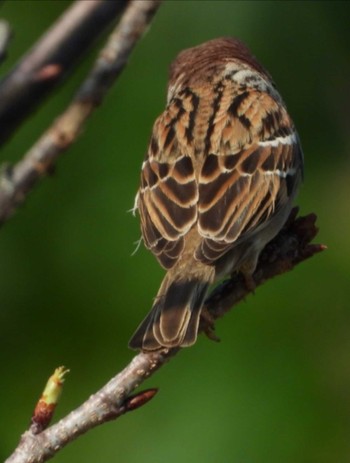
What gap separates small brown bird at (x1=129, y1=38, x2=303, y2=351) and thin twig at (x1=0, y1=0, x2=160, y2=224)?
Result: 4.58 feet

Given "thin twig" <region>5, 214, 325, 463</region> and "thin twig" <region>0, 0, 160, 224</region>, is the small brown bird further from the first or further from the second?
"thin twig" <region>0, 0, 160, 224</region>

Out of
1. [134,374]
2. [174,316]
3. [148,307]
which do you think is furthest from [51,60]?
[148,307]

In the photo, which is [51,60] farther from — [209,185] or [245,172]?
[245,172]

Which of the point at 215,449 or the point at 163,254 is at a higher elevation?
the point at 163,254

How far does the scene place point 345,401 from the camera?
4848 mm

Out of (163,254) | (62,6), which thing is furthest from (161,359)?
(62,6)

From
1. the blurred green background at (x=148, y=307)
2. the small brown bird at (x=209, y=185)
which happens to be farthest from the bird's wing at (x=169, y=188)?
the blurred green background at (x=148, y=307)

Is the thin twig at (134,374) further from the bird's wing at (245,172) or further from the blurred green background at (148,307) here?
the blurred green background at (148,307)

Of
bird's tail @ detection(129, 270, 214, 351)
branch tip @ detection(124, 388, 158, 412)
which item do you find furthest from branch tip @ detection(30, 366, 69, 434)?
bird's tail @ detection(129, 270, 214, 351)

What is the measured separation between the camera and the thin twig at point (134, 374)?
100 inches

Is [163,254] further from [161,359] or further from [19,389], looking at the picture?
[19,389]

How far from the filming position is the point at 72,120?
5.47 ft

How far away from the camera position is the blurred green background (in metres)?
4.74

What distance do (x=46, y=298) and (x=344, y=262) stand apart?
1.38m
